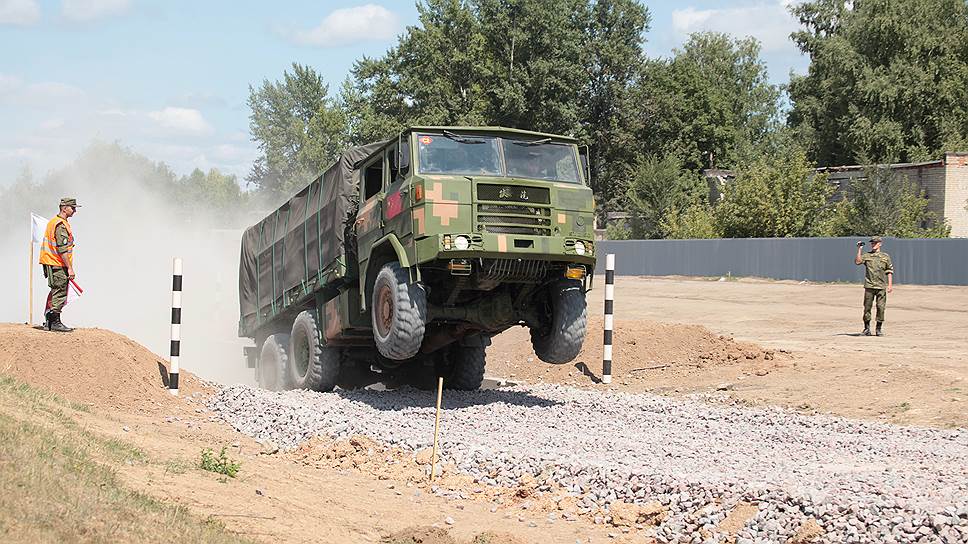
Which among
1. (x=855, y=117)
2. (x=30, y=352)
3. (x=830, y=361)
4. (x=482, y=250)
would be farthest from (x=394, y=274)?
(x=855, y=117)

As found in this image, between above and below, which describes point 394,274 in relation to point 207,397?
above

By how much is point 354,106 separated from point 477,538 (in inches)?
2920

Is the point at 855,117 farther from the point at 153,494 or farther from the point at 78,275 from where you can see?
the point at 153,494

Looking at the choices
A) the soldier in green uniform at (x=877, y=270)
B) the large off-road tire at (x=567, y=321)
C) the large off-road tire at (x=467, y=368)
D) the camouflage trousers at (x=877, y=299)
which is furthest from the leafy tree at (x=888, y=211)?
the large off-road tire at (x=567, y=321)

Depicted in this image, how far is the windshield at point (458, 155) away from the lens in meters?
13.0

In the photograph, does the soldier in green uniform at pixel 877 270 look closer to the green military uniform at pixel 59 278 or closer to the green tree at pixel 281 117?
the green military uniform at pixel 59 278

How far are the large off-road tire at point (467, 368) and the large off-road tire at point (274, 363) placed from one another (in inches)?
98.9

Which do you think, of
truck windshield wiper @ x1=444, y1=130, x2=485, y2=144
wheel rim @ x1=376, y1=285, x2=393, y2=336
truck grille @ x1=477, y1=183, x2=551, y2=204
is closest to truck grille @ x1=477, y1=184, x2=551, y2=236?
truck grille @ x1=477, y1=183, x2=551, y2=204

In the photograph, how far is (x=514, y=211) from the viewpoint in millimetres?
12812

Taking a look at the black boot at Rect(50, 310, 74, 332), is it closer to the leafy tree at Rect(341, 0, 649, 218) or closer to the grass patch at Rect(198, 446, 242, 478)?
the grass patch at Rect(198, 446, 242, 478)

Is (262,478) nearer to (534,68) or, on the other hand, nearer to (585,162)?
(585,162)

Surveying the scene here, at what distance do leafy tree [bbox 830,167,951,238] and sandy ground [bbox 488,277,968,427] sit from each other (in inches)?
522

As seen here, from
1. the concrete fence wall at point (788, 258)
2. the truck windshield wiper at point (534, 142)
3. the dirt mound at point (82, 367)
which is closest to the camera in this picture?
the dirt mound at point (82, 367)

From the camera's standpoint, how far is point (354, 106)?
80188 millimetres
